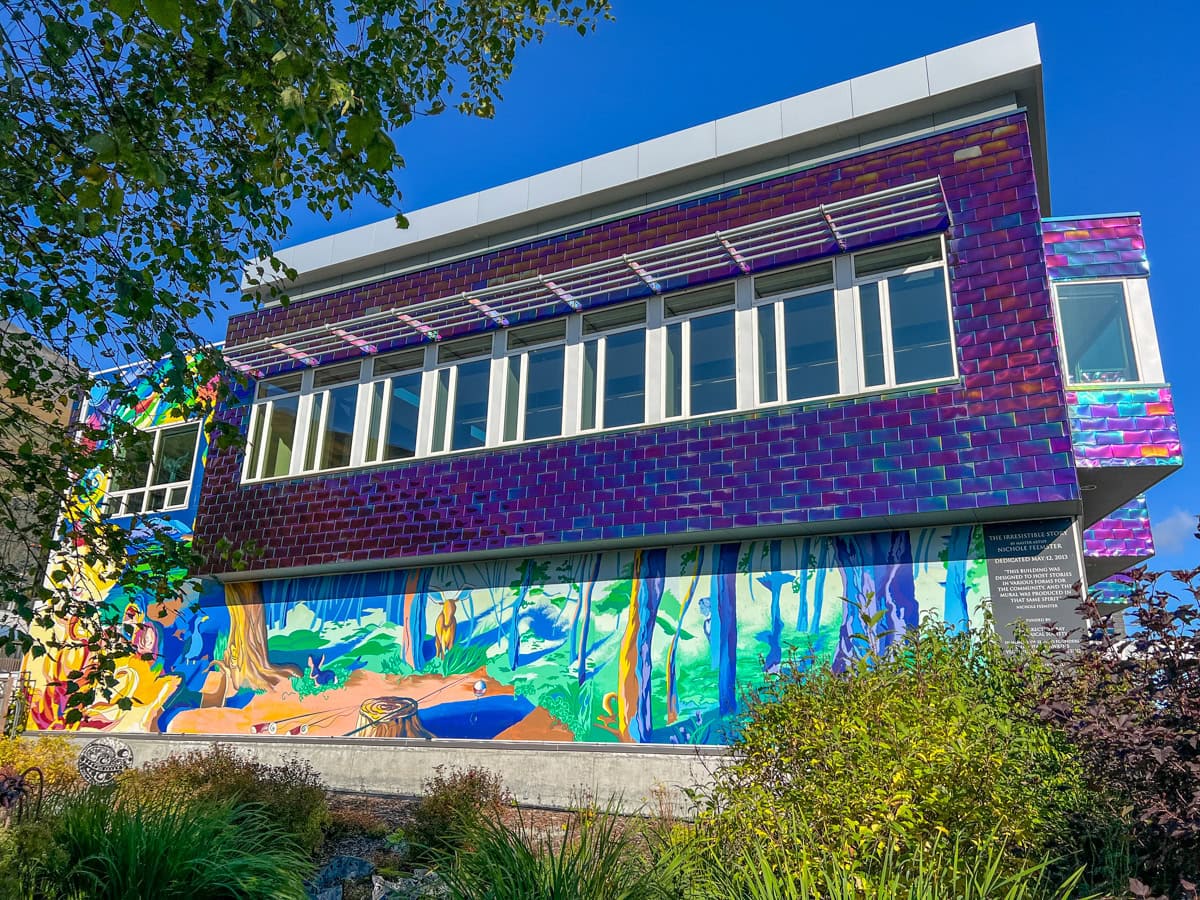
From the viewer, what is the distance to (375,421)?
15.6m

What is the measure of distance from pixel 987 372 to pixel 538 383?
256 inches

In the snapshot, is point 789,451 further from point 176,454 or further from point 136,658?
point 176,454

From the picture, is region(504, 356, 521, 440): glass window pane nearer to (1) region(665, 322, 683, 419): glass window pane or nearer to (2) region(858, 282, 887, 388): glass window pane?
(1) region(665, 322, 683, 419): glass window pane

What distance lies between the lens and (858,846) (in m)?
5.25

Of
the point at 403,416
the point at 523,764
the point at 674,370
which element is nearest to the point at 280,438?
the point at 403,416

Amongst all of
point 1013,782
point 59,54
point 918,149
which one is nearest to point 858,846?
point 1013,782

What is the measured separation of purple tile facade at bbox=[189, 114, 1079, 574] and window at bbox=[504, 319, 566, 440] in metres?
0.52

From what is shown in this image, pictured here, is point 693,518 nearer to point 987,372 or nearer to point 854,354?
point 854,354

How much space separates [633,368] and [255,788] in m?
7.39

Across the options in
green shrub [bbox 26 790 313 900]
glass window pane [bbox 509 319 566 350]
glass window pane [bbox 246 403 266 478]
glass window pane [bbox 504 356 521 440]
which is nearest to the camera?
green shrub [bbox 26 790 313 900]

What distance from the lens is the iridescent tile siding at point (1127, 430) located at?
38.9ft

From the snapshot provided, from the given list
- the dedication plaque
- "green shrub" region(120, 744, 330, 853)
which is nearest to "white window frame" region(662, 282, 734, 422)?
the dedication plaque

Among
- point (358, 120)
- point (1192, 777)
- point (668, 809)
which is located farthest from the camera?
point (668, 809)

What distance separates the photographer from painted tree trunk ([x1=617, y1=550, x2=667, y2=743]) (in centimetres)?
1195
